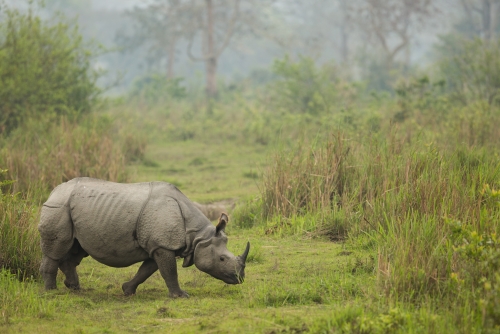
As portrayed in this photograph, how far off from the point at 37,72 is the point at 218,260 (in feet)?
27.7

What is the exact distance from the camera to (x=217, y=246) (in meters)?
5.50

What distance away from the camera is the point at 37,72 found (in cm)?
1277

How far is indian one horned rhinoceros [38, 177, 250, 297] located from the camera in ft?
17.7

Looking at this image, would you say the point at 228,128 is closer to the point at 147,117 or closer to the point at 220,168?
the point at 147,117

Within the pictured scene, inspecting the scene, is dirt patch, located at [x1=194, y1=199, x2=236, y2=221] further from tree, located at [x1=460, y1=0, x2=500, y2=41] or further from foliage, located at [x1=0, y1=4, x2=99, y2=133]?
tree, located at [x1=460, y1=0, x2=500, y2=41]

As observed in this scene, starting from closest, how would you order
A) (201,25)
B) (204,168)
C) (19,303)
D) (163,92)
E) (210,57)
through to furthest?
(19,303)
(204,168)
(163,92)
(210,57)
(201,25)

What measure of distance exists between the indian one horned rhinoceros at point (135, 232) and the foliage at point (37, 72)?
6348mm

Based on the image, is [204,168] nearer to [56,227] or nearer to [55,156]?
[55,156]

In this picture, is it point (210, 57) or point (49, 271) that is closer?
point (49, 271)

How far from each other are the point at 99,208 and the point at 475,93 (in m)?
12.2

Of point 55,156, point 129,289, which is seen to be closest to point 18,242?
point 129,289

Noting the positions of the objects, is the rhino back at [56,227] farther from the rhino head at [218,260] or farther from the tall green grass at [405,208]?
the tall green grass at [405,208]

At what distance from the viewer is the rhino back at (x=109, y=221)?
5434mm

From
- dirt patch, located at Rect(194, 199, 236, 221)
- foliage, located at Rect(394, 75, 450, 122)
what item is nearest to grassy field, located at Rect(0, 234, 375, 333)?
dirt patch, located at Rect(194, 199, 236, 221)
